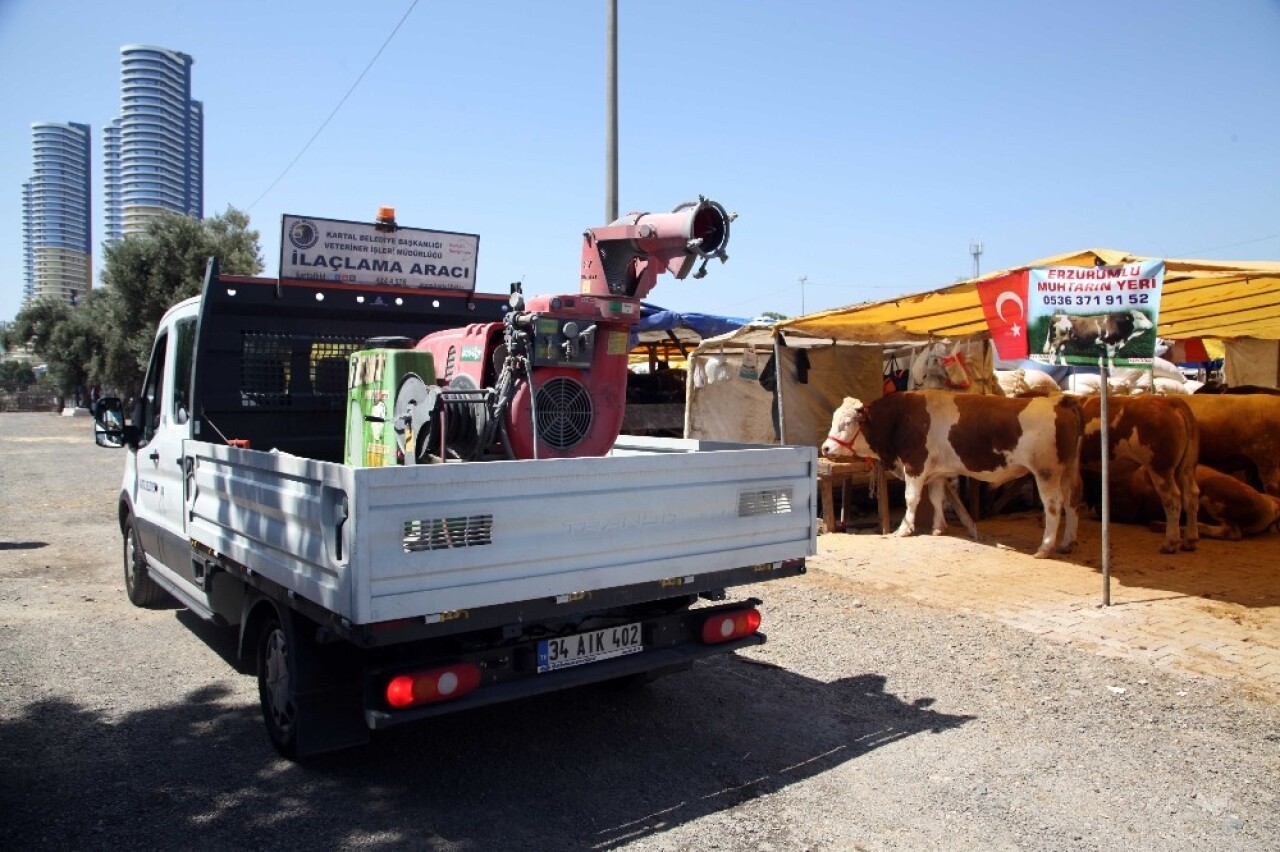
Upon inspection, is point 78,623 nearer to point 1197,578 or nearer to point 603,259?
point 603,259

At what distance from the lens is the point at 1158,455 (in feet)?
Result: 30.8

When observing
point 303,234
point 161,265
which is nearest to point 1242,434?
point 303,234

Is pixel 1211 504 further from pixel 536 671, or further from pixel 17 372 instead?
pixel 17 372

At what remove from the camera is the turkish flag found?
25.7 feet

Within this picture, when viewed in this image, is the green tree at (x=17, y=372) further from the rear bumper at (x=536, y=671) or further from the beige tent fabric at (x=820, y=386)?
→ the rear bumper at (x=536, y=671)

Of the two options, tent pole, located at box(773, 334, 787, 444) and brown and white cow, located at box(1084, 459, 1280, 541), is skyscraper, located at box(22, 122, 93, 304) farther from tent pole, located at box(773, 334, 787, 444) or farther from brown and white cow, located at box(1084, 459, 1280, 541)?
brown and white cow, located at box(1084, 459, 1280, 541)

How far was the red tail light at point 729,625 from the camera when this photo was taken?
4.57 metres

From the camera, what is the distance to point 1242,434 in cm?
1091

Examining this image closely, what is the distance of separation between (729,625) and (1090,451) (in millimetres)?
7086

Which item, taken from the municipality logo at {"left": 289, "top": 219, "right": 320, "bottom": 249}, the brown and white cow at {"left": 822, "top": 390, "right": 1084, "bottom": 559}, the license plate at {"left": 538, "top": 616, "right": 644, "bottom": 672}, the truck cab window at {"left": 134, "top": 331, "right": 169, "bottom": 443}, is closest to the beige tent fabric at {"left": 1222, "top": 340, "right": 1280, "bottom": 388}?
the brown and white cow at {"left": 822, "top": 390, "right": 1084, "bottom": 559}

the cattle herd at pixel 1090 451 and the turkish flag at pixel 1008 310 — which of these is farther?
the cattle herd at pixel 1090 451

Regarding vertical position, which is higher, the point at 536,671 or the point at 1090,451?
the point at 1090,451

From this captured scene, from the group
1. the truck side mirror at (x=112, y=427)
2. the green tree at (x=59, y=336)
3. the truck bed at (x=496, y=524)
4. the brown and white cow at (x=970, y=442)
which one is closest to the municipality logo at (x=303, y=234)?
the truck bed at (x=496, y=524)

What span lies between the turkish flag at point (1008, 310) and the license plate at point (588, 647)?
5072 millimetres
